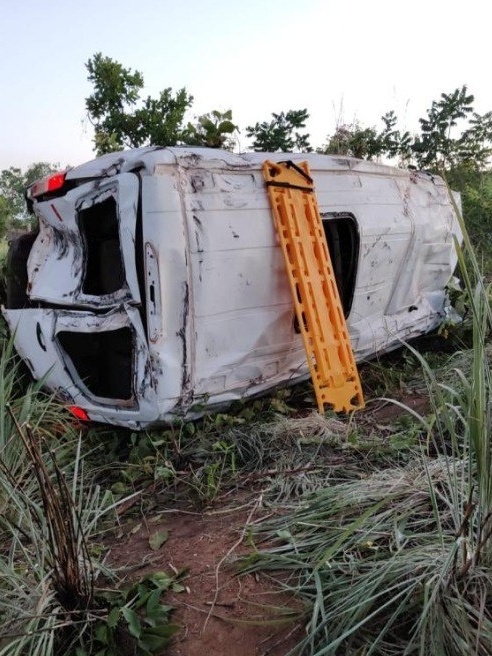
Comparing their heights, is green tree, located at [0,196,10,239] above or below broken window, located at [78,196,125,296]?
below

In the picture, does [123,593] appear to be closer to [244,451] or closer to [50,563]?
[50,563]

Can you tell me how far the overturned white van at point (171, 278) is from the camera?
115 inches

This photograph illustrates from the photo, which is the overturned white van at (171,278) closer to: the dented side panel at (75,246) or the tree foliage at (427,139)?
the dented side panel at (75,246)

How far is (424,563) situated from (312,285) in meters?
2.24

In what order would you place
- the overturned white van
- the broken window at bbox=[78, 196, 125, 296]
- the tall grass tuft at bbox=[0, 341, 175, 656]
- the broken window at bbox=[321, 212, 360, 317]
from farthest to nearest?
the broken window at bbox=[321, 212, 360, 317] → the broken window at bbox=[78, 196, 125, 296] → the overturned white van → the tall grass tuft at bbox=[0, 341, 175, 656]

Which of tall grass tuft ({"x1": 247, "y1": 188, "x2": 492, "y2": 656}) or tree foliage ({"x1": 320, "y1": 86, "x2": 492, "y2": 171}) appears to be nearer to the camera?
tall grass tuft ({"x1": 247, "y1": 188, "x2": 492, "y2": 656})

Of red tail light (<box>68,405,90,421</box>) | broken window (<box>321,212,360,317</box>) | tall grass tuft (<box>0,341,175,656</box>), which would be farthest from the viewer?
broken window (<box>321,212,360,317</box>)

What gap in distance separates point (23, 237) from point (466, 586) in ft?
11.8

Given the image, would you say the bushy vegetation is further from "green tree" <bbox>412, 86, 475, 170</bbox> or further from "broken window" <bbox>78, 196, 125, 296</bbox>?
"green tree" <bbox>412, 86, 475, 170</bbox>


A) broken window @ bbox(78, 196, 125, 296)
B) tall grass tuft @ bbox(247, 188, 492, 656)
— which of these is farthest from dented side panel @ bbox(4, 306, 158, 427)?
tall grass tuft @ bbox(247, 188, 492, 656)

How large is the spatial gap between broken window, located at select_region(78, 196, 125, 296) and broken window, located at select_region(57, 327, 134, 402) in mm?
322

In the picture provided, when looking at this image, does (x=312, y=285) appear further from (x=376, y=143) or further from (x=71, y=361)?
(x=376, y=143)

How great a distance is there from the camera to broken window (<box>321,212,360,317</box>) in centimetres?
411

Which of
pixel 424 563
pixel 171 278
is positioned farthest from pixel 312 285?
pixel 424 563
